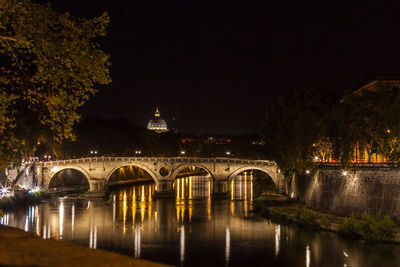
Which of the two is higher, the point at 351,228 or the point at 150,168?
the point at 150,168

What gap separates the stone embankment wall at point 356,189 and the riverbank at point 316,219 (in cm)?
96

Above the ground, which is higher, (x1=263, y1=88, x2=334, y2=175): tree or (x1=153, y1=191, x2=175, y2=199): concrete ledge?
(x1=263, y1=88, x2=334, y2=175): tree

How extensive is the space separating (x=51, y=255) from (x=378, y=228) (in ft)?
76.6

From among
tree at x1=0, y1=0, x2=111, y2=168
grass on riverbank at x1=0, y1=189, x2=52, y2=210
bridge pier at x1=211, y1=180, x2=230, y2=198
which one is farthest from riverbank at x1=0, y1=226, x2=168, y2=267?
bridge pier at x1=211, y1=180, x2=230, y2=198

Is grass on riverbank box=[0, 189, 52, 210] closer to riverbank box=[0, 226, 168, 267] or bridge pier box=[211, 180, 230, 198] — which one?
bridge pier box=[211, 180, 230, 198]

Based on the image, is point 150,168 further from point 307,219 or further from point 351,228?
point 351,228

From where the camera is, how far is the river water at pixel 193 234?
1027 inches

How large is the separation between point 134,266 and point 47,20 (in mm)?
4810

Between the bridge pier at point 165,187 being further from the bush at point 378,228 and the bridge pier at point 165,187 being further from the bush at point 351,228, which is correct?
the bush at point 378,228

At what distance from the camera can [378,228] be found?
2745cm

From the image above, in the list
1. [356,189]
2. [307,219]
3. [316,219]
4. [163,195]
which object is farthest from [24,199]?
[356,189]

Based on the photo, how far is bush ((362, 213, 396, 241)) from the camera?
27.1m

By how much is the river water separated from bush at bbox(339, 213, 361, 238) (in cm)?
63

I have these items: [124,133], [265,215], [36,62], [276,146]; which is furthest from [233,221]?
[124,133]
